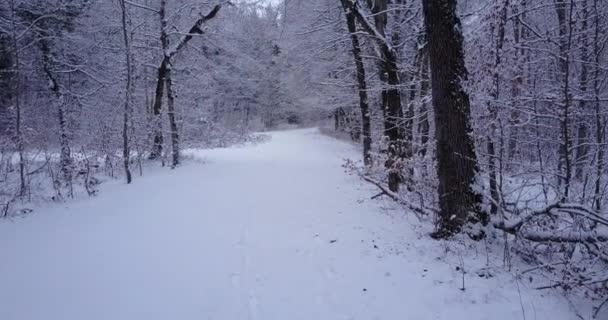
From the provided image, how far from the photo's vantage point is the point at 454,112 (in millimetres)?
4184

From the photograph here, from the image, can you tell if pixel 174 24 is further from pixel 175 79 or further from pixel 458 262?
pixel 458 262

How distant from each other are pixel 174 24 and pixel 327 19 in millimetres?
6838

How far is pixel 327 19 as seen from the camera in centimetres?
1067

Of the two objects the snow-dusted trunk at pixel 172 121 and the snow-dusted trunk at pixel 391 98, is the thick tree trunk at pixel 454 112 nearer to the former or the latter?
the snow-dusted trunk at pixel 391 98

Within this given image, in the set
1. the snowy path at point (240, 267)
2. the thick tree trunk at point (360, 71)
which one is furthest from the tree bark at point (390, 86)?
the thick tree trunk at point (360, 71)

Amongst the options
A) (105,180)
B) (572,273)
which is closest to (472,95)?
(572,273)

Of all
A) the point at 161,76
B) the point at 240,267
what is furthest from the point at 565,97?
the point at 161,76

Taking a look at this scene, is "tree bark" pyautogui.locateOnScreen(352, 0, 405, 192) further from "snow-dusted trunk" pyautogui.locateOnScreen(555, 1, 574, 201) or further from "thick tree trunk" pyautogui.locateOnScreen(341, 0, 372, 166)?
"snow-dusted trunk" pyautogui.locateOnScreen(555, 1, 574, 201)

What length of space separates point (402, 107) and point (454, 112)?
4.98 m

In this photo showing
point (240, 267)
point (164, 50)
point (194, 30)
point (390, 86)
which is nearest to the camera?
point (240, 267)

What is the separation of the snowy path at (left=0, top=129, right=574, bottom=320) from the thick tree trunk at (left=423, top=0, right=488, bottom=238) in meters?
0.69

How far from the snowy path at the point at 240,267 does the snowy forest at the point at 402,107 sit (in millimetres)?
237

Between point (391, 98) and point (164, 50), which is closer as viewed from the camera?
point (391, 98)

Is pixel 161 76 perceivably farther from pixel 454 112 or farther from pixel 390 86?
pixel 454 112
